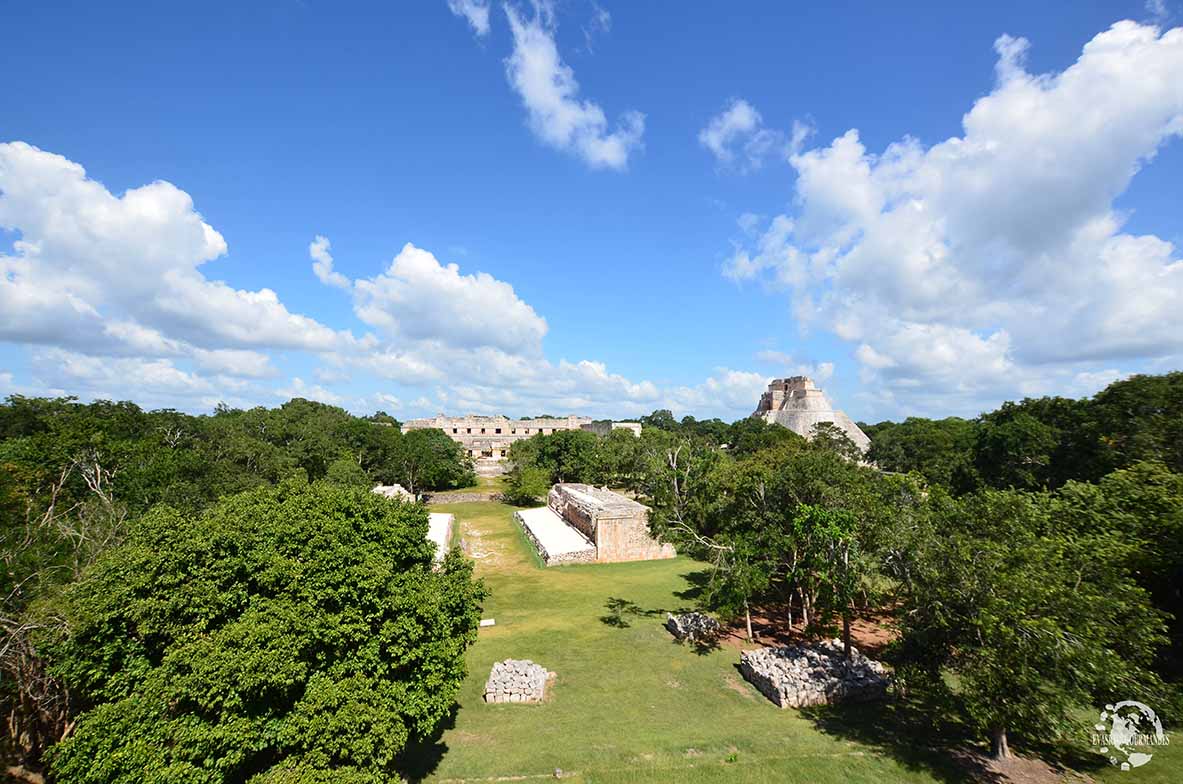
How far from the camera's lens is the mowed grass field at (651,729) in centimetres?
1073

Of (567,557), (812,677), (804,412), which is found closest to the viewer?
(812,677)

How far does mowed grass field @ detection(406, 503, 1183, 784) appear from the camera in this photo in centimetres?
1073

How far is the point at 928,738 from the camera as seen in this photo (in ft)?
39.6

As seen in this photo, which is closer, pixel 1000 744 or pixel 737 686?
pixel 1000 744

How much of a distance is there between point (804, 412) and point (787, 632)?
194 ft

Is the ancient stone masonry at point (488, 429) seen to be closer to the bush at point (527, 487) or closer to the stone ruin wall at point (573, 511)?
the bush at point (527, 487)

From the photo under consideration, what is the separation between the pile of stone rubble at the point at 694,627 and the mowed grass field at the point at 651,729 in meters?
0.59

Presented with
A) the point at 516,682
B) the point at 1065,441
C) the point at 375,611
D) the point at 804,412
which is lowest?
the point at 516,682

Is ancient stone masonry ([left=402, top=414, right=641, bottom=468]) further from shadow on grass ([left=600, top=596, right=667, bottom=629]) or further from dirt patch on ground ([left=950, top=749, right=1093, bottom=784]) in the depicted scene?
dirt patch on ground ([left=950, top=749, right=1093, bottom=784])

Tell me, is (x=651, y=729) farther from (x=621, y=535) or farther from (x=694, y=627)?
(x=621, y=535)

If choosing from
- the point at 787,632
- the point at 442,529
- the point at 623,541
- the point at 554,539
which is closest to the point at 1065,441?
the point at 787,632

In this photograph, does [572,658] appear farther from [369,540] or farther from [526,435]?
[526,435]

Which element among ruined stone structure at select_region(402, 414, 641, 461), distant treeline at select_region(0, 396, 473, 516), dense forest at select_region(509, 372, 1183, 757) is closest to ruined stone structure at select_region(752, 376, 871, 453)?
ruined stone structure at select_region(402, 414, 641, 461)

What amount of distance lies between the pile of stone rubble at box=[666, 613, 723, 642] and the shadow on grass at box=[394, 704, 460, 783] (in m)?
9.27
